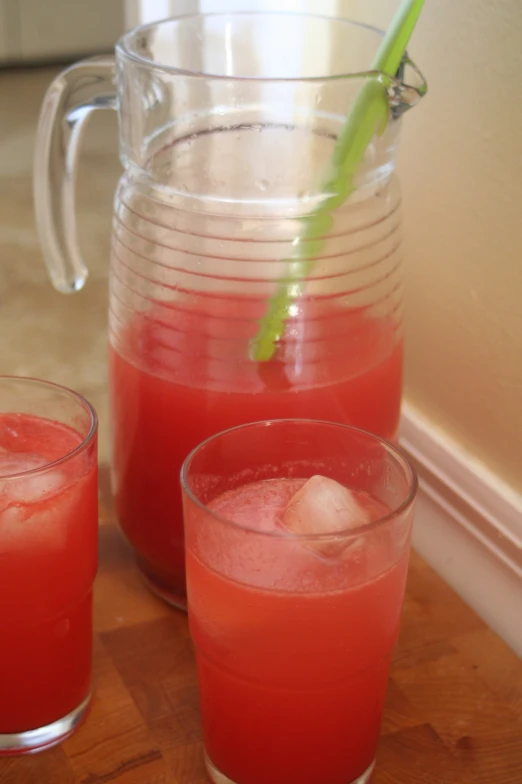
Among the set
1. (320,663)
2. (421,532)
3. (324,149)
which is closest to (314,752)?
(320,663)

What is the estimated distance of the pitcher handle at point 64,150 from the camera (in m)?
0.83

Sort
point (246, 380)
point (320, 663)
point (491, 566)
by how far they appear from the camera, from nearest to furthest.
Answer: point (320, 663)
point (246, 380)
point (491, 566)

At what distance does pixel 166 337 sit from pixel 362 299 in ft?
0.54

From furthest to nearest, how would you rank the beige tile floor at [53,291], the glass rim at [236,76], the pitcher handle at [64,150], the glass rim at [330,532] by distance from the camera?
the beige tile floor at [53,291], the pitcher handle at [64,150], the glass rim at [236,76], the glass rim at [330,532]

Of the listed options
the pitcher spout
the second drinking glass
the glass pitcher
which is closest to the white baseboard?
the glass pitcher

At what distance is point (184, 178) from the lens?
33.9 inches

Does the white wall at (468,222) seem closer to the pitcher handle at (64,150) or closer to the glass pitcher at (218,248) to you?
the glass pitcher at (218,248)

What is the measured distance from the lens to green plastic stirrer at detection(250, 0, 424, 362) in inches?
29.5

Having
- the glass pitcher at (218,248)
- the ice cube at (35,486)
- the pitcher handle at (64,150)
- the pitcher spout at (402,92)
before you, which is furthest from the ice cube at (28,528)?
the pitcher spout at (402,92)

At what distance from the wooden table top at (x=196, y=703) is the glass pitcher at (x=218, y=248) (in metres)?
0.06

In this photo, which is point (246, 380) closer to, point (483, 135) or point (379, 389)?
point (379, 389)

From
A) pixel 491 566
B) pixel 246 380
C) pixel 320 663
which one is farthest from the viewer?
pixel 491 566

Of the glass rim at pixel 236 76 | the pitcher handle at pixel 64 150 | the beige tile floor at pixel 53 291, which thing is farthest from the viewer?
the beige tile floor at pixel 53 291

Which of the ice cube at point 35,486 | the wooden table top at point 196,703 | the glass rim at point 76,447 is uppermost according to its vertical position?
the glass rim at point 76,447
